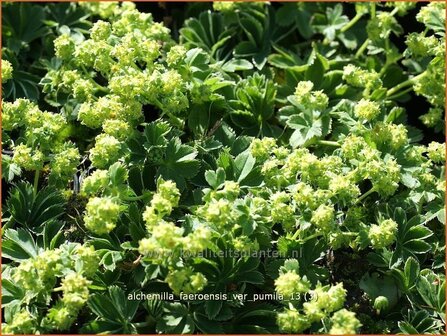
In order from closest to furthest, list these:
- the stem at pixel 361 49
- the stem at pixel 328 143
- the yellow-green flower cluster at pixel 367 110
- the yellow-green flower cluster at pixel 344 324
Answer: the yellow-green flower cluster at pixel 344 324
the yellow-green flower cluster at pixel 367 110
the stem at pixel 328 143
the stem at pixel 361 49

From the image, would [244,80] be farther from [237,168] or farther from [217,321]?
[217,321]

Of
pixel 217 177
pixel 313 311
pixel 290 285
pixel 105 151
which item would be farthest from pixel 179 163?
pixel 313 311

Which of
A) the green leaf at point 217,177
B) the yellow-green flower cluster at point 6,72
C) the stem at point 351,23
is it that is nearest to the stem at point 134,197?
the green leaf at point 217,177

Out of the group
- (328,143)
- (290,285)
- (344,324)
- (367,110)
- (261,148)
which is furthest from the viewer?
(328,143)

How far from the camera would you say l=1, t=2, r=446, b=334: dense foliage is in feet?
7.65

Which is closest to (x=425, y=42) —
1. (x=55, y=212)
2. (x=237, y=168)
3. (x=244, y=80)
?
(x=244, y=80)

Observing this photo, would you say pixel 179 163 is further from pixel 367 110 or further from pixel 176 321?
pixel 367 110

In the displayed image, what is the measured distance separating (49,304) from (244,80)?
1.28 meters

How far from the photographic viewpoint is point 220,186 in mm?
2492

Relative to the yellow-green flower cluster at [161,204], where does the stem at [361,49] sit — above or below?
above

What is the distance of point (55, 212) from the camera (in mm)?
2652

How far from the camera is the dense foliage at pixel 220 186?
7.65 feet

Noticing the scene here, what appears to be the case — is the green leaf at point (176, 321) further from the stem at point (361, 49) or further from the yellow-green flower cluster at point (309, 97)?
the stem at point (361, 49)

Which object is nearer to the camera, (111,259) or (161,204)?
(161,204)
